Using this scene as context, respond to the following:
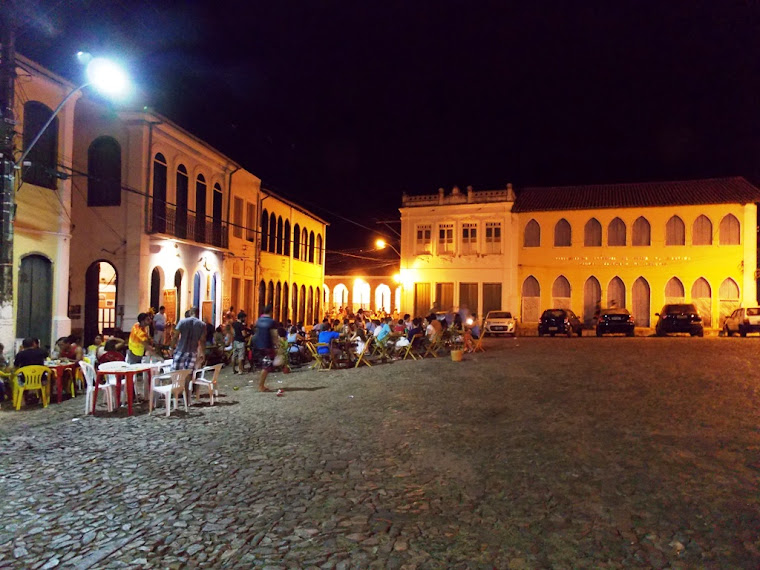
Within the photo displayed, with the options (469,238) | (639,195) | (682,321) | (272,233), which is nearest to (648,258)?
(639,195)

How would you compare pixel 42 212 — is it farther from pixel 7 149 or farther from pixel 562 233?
pixel 562 233

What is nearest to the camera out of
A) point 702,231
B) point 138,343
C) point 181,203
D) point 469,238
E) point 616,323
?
point 138,343

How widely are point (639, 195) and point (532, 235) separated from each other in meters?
6.35

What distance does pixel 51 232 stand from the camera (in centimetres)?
1391

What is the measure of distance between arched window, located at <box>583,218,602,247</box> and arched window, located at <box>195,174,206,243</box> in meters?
21.5

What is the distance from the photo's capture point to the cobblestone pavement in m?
4.02

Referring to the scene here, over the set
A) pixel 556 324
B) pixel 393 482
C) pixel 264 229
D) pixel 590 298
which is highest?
pixel 264 229

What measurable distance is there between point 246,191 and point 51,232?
39.1ft

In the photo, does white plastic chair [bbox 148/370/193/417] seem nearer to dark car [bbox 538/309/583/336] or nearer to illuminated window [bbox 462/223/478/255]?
dark car [bbox 538/309/583/336]

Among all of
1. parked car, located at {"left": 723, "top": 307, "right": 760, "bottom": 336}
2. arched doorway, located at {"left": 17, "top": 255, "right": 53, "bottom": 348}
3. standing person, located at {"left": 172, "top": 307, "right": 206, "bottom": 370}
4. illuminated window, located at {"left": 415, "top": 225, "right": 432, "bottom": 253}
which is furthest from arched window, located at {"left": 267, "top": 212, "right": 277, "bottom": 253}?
parked car, located at {"left": 723, "top": 307, "right": 760, "bottom": 336}

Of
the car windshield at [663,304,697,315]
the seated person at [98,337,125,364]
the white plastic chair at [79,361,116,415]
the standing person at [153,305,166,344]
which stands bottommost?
the white plastic chair at [79,361,116,415]

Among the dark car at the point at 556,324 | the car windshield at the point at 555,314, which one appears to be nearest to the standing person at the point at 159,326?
the dark car at the point at 556,324

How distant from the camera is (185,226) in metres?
19.9

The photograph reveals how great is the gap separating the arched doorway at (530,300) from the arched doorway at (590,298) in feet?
8.41
